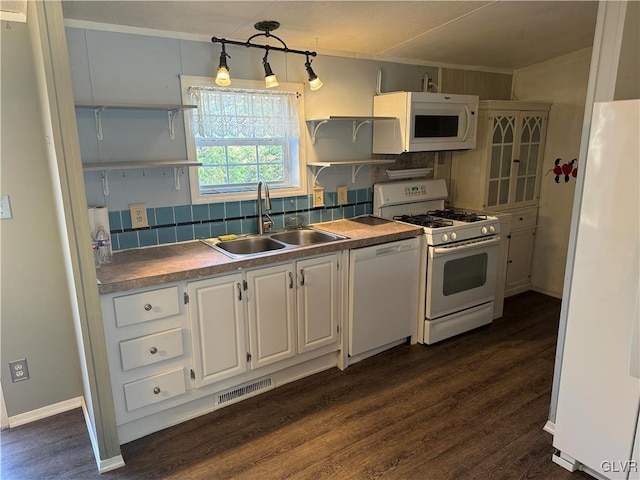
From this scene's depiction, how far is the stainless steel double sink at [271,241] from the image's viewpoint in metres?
2.70

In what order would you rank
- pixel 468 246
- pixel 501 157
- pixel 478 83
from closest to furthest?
pixel 468 246, pixel 501 157, pixel 478 83

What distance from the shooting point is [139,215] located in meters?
2.50

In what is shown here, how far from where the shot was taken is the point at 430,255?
119 inches

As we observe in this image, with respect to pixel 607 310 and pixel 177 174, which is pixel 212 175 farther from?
pixel 607 310

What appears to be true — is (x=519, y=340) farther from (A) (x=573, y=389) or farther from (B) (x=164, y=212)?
(B) (x=164, y=212)

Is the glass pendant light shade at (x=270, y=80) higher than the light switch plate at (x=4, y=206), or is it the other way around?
the glass pendant light shade at (x=270, y=80)

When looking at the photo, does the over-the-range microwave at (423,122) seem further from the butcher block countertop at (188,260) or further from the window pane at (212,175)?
the window pane at (212,175)

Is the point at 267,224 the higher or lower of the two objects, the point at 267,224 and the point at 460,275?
the higher

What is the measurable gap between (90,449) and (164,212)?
1317 millimetres

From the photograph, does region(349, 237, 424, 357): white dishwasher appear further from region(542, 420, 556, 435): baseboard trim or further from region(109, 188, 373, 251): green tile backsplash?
region(542, 420, 556, 435): baseboard trim

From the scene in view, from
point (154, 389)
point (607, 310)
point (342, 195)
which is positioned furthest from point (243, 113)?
point (607, 310)

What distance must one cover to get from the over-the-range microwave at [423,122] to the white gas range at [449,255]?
377 mm

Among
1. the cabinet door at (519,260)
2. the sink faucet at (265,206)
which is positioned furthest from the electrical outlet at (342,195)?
the cabinet door at (519,260)

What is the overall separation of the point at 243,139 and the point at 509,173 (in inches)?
96.6
